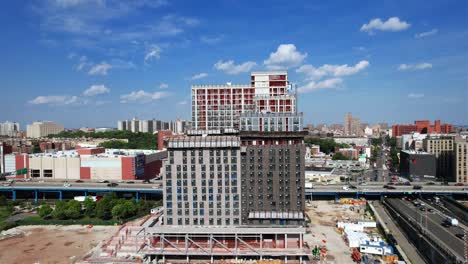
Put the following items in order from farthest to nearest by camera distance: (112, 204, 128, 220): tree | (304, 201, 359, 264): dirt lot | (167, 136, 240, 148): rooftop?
(112, 204, 128, 220): tree
(167, 136, 240, 148): rooftop
(304, 201, 359, 264): dirt lot

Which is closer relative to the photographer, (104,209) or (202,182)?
(202,182)

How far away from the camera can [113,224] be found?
3487 inches

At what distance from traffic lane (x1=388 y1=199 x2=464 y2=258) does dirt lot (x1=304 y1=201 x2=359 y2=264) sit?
13.4 m

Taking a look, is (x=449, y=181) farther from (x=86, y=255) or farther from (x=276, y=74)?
(x=86, y=255)

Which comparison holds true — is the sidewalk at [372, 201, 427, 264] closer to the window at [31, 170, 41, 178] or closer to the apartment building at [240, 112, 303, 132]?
the apartment building at [240, 112, 303, 132]

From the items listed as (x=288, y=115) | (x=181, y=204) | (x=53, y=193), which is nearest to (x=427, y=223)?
(x=288, y=115)

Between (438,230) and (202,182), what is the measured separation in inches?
1883

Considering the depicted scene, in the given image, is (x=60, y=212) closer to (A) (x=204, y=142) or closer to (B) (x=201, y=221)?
(B) (x=201, y=221)

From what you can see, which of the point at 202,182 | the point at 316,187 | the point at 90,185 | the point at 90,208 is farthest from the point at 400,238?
the point at 90,185

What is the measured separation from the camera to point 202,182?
67.8 m


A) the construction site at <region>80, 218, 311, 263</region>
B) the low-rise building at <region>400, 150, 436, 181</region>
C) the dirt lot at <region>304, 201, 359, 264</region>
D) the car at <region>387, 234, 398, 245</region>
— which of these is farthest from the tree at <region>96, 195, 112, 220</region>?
the low-rise building at <region>400, 150, 436, 181</region>

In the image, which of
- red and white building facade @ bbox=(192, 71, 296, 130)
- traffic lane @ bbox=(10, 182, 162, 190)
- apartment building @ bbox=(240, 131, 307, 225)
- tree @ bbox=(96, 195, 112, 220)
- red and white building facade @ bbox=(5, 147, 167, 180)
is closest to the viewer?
apartment building @ bbox=(240, 131, 307, 225)

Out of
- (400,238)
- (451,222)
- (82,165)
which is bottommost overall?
(400,238)

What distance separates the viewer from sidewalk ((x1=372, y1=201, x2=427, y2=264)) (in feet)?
205
